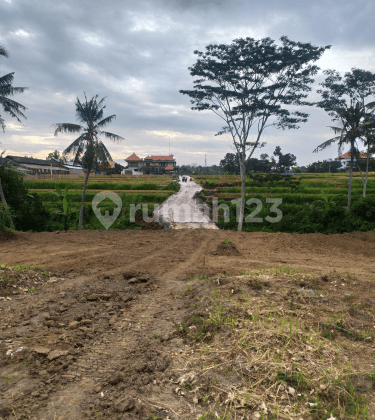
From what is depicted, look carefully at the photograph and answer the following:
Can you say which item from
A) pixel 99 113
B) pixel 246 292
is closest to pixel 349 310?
pixel 246 292

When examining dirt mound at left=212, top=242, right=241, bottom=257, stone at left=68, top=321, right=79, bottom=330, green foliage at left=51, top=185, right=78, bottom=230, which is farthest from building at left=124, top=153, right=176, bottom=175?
stone at left=68, top=321, right=79, bottom=330

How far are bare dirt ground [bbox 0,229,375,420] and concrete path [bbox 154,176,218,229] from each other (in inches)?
350

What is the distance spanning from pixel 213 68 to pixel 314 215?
32.3 ft

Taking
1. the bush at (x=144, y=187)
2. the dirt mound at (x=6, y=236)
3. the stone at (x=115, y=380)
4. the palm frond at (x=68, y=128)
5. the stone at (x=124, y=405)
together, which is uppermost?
the palm frond at (x=68, y=128)

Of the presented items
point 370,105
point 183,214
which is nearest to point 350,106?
point 370,105

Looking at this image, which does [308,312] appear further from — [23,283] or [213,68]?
[213,68]

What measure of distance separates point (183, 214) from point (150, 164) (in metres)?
53.7

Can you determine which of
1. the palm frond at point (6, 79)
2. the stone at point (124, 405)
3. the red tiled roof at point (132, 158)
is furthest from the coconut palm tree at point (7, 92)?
the red tiled roof at point (132, 158)

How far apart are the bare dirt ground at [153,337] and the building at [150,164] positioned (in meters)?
57.4

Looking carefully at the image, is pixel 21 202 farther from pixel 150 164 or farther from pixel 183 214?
pixel 150 164

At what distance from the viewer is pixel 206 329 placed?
12.3ft

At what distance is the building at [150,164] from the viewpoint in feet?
214

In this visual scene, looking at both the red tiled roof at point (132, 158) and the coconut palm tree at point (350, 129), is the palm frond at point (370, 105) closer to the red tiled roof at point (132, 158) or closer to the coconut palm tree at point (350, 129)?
the coconut palm tree at point (350, 129)

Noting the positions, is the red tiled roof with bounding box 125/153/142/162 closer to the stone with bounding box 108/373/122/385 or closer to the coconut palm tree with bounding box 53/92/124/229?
the coconut palm tree with bounding box 53/92/124/229
